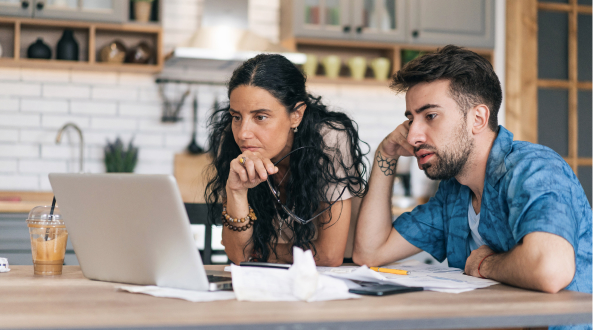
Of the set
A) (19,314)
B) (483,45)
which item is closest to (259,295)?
(19,314)

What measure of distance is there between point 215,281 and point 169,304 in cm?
22

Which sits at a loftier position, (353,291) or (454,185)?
(454,185)

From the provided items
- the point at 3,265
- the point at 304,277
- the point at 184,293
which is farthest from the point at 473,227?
the point at 3,265

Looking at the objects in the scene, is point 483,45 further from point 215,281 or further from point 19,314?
point 19,314

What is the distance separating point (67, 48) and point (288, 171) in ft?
7.49

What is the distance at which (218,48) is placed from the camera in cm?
337

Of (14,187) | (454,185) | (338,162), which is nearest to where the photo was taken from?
(454,185)

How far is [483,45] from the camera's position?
405 cm

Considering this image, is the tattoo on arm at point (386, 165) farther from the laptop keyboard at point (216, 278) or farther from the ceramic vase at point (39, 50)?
the ceramic vase at point (39, 50)

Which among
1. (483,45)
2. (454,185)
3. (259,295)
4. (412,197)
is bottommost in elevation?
(412,197)

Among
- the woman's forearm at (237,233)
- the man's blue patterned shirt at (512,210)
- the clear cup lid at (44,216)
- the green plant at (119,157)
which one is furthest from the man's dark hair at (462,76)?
the green plant at (119,157)

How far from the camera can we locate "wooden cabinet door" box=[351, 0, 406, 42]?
385 cm

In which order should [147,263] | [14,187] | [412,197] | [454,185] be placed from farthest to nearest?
[412,197], [14,187], [454,185], [147,263]

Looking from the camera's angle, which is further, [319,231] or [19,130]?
[19,130]
